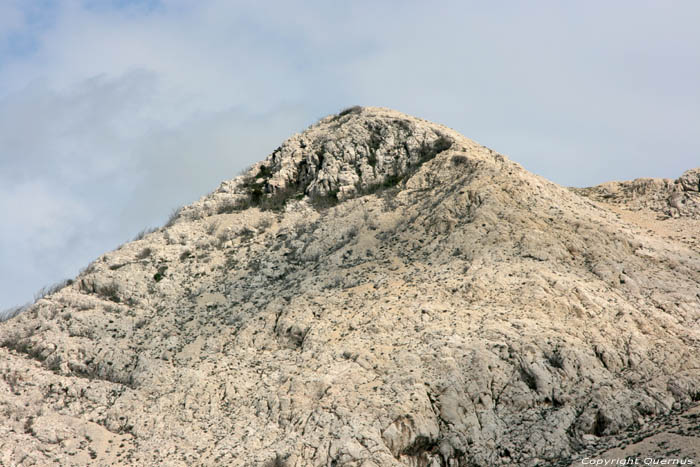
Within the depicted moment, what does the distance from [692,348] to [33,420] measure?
25.5 meters

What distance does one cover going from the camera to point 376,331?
95.0 ft

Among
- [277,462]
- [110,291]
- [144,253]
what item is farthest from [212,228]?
[277,462]

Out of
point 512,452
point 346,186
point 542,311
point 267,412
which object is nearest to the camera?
point 512,452

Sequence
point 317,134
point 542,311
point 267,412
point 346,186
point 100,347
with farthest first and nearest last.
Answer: point 317,134 < point 346,186 < point 100,347 < point 542,311 < point 267,412

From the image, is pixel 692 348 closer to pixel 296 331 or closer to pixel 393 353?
pixel 393 353

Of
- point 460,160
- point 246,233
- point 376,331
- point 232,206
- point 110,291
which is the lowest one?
point 376,331

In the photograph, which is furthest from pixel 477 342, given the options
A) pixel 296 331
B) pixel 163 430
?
pixel 163 430

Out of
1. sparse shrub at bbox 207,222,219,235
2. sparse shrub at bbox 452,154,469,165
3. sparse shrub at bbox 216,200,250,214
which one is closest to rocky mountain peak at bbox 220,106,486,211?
Answer: sparse shrub at bbox 216,200,250,214

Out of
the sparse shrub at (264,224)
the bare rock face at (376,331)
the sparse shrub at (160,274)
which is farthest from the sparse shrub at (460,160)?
the sparse shrub at (160,274)

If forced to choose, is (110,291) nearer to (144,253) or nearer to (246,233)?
(144,253)

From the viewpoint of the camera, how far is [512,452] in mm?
24000

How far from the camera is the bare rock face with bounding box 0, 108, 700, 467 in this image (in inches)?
982

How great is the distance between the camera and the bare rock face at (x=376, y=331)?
24938 mm

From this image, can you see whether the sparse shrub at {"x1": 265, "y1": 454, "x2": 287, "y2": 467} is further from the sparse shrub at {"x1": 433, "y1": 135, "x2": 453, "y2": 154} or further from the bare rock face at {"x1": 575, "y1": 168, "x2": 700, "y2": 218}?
the bare rock face at {"x1": 575, "y1": 168, "x2": 700, "y2": 218}
